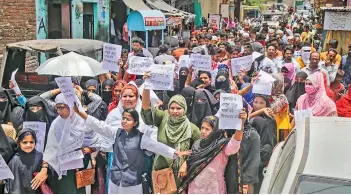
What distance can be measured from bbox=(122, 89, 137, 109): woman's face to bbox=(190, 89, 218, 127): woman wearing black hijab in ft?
5.07

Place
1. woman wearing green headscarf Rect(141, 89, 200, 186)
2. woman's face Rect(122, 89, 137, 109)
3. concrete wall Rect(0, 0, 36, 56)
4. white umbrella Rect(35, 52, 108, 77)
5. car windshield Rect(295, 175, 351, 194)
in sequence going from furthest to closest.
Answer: concrete wall Rect(0, 0, 36, 56) < white umbrella Rect(35, 52, 108, 77) < woman's face Rect(122, 89, 137, 109) < woman wearing green headscarf Rect(141, 89, 200, 186) < car windshield Rect(295, 175, 351, 194)

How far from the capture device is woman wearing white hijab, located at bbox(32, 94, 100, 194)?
5.86 meters

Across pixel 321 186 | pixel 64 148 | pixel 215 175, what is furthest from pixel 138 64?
pixel 321 186

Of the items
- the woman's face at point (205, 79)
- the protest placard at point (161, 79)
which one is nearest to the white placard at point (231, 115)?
the protest placard at point (161, 79)

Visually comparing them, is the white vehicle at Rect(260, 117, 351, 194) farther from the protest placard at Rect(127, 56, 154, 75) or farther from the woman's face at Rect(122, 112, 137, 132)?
the protest placard at Rect(127, 56, 154, 75)

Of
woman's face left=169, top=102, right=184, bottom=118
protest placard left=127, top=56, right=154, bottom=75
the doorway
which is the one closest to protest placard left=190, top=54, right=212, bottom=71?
protest placard left=127, top=56, right=154, bottom=75

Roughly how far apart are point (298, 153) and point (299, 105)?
135 inches

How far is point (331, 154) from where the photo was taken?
13.1ft

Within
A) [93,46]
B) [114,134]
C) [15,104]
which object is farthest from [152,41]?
[114,134]

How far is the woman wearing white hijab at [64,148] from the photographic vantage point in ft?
19.2

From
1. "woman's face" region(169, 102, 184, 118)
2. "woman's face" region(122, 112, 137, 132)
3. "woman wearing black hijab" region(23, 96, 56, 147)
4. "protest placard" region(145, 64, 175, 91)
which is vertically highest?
"protest placard" region(145, 64, 175, 91)

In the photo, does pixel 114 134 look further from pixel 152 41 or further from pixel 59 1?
pixel 152 41

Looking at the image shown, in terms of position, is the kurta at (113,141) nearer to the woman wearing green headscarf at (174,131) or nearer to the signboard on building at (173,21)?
the woman wearing green headscarf at (174,131)

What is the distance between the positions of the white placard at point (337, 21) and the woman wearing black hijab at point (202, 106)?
762 centimetres
